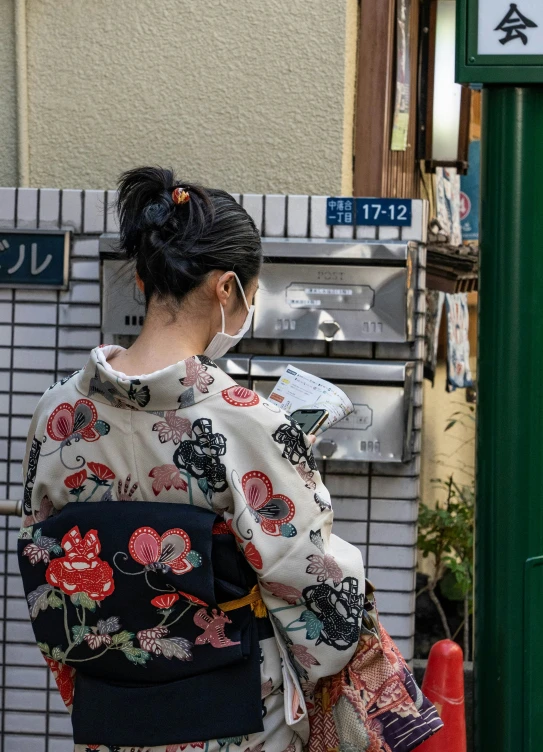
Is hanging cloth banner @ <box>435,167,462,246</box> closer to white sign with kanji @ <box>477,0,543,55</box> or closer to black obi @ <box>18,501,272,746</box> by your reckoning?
white sign with kanji @ <box>477,0,543,55</box>

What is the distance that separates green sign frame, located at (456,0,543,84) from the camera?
277 cm

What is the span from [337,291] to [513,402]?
0.75m

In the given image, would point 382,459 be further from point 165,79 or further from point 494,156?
point 165,79

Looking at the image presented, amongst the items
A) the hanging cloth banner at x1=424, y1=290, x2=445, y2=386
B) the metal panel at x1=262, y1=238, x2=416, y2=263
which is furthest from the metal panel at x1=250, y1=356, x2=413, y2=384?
the hanging cloth banner at x1=424, y1=290, x2=445, y2=386

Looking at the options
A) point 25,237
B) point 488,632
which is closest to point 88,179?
point 25,237

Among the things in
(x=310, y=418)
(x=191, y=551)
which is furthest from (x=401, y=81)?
(x=191, y=551)

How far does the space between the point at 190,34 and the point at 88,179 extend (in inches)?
28.7

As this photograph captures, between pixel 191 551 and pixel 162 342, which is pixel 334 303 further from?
pixel 191 551

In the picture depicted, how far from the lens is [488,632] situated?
299 cm

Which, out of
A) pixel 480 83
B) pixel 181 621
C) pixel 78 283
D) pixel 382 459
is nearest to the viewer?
pixel 181 621

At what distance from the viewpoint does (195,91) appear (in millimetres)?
3764

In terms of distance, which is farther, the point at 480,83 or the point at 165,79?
the point at 165,79

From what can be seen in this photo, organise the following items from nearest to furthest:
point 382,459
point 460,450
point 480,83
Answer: point 480,83 → point 382,459 → point 460,450

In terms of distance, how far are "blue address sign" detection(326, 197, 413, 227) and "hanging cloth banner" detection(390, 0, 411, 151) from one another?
121 centimetres
